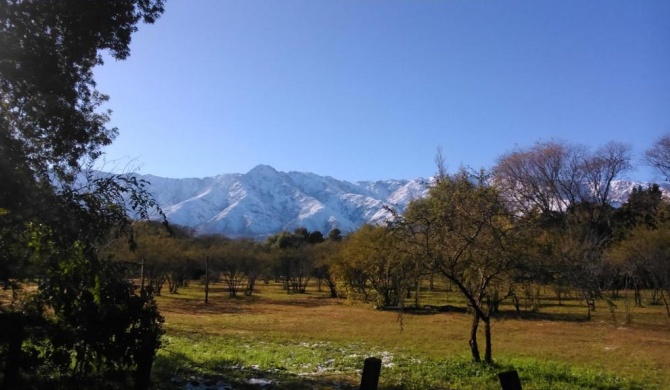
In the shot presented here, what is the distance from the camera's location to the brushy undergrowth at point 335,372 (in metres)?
11.1

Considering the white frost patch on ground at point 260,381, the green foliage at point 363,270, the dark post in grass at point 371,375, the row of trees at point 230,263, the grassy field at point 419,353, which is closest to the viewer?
the dark post in grass at point 371,375

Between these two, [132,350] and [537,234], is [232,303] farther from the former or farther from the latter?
[132,350]

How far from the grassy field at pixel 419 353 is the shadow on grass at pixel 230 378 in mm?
26

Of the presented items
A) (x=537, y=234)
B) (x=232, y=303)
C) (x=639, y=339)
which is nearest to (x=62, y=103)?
(x=537, y=234)

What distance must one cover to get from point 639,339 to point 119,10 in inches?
1170

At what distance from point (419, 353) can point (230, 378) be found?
33.1ft

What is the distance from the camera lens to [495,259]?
14.0 m

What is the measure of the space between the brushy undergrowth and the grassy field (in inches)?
1.2

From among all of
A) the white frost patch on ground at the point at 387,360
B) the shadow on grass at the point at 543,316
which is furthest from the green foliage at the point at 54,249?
the shadow on grass at the point at 543,316

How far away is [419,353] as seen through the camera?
755 inches

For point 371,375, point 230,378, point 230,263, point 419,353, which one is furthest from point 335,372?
point 230,263

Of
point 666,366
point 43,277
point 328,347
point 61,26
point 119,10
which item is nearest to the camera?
point 43,277

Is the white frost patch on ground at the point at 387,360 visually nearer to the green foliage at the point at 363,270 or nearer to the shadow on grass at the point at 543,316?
the green foliage at the point at 363,270

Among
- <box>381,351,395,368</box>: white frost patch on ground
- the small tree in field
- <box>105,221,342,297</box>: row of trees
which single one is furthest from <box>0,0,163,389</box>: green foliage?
<box>105,221,342,297</box>: row of trees
